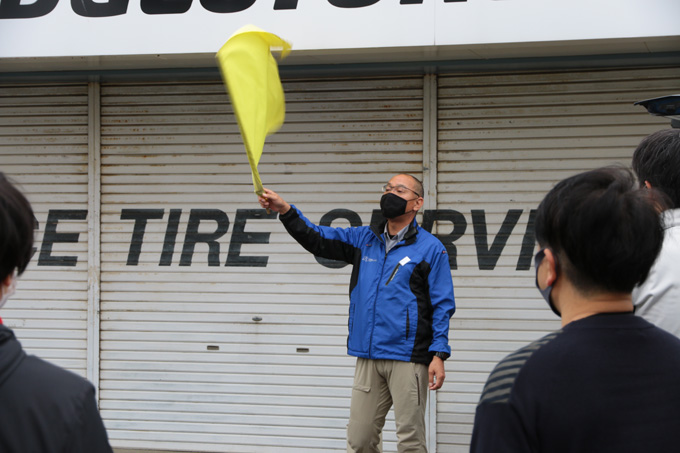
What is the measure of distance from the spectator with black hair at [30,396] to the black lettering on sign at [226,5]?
373 cm

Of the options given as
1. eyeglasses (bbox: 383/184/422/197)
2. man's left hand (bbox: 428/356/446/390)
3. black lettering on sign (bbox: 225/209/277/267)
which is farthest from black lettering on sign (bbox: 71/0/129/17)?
man's left hand (bbox: 428/356/446/390)

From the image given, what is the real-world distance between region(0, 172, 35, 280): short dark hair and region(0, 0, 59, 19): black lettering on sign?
4.15 metres

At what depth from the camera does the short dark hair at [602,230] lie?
4.67ft

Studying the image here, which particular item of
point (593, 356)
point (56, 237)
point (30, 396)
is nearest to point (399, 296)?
point (593, 356)

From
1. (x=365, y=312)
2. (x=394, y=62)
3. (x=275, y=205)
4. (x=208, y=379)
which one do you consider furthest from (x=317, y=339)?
(x=394, y=62)

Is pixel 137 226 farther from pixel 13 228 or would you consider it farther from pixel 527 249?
pixel 13 228

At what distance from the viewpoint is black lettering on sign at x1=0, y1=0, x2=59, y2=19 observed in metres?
5.10

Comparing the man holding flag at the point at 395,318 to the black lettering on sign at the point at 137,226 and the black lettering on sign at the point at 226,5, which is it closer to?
the black lettering on sign at the point at 226,5

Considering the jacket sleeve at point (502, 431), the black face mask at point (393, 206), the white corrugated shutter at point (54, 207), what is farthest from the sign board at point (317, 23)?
the jacket sleeve at point (502, 431)

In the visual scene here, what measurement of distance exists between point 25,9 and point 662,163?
15.2 ft

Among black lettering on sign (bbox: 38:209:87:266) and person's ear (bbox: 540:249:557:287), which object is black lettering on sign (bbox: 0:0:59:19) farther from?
person's ear (bbox: 540:249:557:287)

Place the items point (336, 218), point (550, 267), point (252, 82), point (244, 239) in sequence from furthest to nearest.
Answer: point (244, 239) < point (336, 218) < point (252, 82) < point (550, 267)

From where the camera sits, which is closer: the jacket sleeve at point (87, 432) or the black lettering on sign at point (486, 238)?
the jacket sleeve at point (87, 432)

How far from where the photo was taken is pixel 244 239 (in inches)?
226
